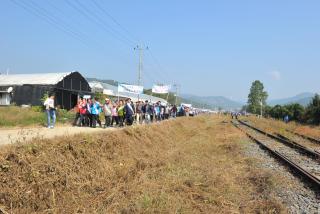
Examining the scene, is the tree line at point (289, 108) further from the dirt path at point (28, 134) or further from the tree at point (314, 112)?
the dirt path at point (28, 134)

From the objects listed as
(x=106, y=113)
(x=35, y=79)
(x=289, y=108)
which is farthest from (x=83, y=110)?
(x=289, y=108)

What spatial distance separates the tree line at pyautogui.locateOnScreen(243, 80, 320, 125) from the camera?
6785cm

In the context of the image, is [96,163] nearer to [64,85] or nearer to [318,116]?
[64,85]

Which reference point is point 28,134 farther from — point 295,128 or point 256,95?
point 256,95

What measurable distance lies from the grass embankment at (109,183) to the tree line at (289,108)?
5844 cm

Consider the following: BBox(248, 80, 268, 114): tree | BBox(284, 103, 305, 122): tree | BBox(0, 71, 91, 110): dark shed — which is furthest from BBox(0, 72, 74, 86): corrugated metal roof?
BBox(248, 80, 268, 114): tree

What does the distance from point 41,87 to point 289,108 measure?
2667 inches

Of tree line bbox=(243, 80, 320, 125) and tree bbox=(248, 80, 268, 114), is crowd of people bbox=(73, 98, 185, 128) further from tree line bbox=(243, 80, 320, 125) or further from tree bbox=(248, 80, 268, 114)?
tree bbox=(248, 80, 268, 114)

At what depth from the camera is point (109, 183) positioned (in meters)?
9.12

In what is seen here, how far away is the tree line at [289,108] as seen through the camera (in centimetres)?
6785

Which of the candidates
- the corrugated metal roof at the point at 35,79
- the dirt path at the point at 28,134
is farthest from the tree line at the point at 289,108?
the dirt path at the point at 28,134

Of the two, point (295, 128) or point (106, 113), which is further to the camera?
point (295, 128)

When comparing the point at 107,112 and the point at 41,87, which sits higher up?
the point at 41,87

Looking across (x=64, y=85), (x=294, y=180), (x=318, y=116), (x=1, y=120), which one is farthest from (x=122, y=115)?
(x=318, y=116)
